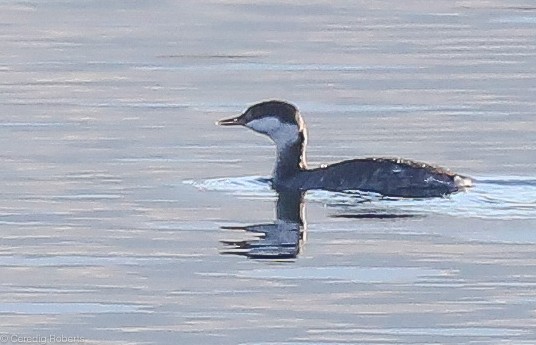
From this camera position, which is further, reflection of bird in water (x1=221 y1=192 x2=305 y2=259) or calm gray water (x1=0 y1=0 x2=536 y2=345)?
reflection of bird in water (x1=221 y1=192 x2=305 y2=259)

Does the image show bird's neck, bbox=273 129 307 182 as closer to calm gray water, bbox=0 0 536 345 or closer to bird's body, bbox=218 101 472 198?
bird's body, bbox=218 101 472 198

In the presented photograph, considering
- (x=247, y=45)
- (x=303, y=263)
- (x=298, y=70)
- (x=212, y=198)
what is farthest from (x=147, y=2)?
(x=303, y=263)

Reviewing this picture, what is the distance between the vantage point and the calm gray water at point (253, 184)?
13.5 meters

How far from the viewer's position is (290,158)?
64.7 ft

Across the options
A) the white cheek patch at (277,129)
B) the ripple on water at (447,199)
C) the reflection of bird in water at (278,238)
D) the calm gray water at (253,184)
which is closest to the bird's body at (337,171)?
the white cheek patch at (277,129)

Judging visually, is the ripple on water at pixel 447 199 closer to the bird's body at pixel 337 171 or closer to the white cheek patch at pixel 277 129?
the bird's body at pixel 337 171

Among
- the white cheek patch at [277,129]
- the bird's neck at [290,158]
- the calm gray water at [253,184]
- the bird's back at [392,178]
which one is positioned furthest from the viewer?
the white cheek patch at [277,129]

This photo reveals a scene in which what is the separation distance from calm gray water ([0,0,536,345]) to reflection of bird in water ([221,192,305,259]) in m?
0.03

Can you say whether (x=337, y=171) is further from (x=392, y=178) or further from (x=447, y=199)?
(x=447, y=199)

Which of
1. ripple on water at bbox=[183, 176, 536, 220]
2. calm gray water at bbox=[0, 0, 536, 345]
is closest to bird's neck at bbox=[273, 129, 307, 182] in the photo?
ripple on water at bbox=[183, 176, 536, 220]

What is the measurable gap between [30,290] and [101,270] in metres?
0.74

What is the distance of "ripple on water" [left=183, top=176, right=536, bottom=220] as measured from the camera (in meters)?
17.2

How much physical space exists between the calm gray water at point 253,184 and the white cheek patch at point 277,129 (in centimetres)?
32

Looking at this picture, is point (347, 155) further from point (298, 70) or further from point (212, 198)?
point (298, 70)
